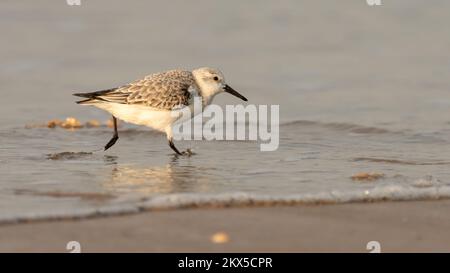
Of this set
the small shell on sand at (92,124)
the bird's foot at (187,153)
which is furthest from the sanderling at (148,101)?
the small shell on sand at (92,124)

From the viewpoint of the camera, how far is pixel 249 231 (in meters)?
6.11

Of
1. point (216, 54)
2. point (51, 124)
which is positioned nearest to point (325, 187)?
point (51, 124)

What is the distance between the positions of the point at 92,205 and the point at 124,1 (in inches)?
370

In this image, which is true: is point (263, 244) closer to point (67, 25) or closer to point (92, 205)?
point (92, 205)

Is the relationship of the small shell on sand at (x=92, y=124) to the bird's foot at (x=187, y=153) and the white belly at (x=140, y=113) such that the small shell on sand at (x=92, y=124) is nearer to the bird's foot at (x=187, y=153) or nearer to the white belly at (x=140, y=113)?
the white belly at (x=140, y=113)

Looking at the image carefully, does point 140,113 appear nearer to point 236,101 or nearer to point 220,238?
point 236,101

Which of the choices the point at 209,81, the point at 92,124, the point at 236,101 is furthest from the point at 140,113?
the point at 236,101

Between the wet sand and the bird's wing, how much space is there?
298cm

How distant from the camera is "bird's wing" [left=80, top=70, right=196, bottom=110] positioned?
9.42 metres

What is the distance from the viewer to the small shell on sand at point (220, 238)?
5.90 metres

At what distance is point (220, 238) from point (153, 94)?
3.72 m

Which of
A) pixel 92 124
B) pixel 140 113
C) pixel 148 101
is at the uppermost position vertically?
pixel 148 101

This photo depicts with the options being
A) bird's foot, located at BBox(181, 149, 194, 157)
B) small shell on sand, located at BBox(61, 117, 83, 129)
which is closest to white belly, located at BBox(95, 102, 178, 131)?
bird's foot, located at BBox(181, 149, 194, 157)

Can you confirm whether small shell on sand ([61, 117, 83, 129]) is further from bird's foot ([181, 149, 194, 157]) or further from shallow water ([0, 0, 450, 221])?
bird's foot ([181, 149, 194, 157])
